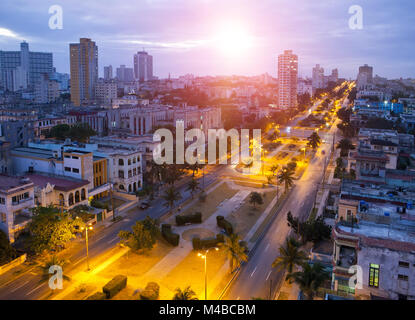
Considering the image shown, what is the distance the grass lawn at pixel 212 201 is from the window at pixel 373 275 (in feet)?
69.3

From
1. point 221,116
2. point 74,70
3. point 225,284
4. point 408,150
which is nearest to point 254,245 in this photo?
point 225,284

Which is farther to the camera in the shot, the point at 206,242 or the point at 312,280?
the point at 206,242

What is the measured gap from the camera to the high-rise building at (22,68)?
191 meters

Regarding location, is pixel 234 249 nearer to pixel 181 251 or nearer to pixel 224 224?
pixel 181 251

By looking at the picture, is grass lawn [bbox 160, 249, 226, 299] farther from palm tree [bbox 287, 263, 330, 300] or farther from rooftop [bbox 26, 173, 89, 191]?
rooftop [bbox 26, 173, 89, 191]

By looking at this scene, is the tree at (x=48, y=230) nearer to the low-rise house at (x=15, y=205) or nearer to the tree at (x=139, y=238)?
the low-rise house at (x=15, y=205)

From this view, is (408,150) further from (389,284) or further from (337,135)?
(389,284)

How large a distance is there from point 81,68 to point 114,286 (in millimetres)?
135674

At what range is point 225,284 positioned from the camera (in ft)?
85.0

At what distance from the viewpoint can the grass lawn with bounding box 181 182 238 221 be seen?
40.3m

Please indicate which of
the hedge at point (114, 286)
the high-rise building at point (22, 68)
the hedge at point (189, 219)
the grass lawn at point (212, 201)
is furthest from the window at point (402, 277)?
the high-rise building at point (22, 68)

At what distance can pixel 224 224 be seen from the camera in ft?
115

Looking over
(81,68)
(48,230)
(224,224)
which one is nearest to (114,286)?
(48,230)
